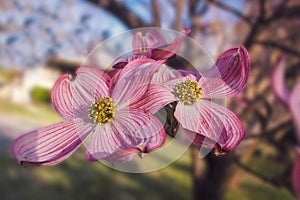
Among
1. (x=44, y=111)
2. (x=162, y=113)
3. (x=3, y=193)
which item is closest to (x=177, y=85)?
(x=162, y=113)

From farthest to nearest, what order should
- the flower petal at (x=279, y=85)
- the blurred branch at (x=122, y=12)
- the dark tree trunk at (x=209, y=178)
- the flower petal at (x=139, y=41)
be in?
the dark tree trunk at (x=209, y=178), the blurred branch at (x=122, y=12), the flower petal at (x=279, y=85), the flower petal at (x=139, y=41)

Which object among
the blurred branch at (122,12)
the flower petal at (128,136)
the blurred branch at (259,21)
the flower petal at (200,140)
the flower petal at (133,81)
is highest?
the blurred branch at (122,12)

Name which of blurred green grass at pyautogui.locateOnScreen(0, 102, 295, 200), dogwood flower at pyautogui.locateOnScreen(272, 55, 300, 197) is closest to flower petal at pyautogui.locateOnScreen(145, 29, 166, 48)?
dogwood flower at pyautogui.locateOnScreen(272, 55, 300, 197)

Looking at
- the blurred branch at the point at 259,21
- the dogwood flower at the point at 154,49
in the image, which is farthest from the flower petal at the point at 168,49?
the blurred branch at the point at 259,21

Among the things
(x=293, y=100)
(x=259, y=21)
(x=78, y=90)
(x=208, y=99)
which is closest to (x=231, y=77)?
(x=208, y=99)

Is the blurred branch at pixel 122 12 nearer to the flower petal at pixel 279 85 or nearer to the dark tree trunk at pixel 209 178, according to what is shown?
the dark tree trunk at pixel 209 178

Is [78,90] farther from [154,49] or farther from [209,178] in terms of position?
[209,178]
